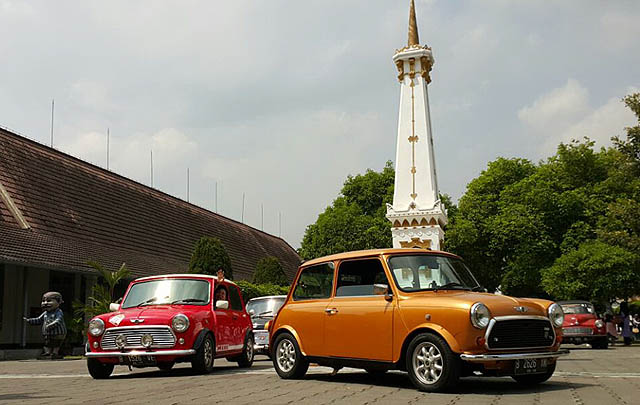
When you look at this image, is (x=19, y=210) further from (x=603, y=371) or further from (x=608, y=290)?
(x=608, y=290)

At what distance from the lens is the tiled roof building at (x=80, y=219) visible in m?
26.0

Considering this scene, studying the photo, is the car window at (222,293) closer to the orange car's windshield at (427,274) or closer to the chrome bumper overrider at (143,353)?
the chrome bumper overrider at (143,353)

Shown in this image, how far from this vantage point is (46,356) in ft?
74.1

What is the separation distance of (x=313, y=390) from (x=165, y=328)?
145 inches

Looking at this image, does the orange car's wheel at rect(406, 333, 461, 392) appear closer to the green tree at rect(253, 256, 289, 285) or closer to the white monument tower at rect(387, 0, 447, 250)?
the white monument tower at rect(387, 0, 447, 250)

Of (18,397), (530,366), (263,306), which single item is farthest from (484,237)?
(18,397)

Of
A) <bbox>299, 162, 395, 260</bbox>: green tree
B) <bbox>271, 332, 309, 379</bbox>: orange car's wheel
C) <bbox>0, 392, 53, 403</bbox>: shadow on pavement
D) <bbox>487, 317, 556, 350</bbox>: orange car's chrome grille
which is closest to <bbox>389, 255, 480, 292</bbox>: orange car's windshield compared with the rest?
<bbox>487, 317, 556, 350</bbox>: orange car's chrome grille

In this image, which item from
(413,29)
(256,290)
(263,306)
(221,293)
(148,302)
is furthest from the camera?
(413,29)

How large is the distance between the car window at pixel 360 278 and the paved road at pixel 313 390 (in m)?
1.25

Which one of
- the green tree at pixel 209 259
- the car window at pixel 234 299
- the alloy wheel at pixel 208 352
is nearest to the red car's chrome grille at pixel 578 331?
the green tree at pixel 209 259

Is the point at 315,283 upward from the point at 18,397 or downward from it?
upward

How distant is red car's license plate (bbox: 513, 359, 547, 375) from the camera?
8.70 meters

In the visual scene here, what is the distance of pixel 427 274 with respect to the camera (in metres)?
9.90

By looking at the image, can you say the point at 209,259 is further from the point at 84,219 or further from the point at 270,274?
the point at 270,274
